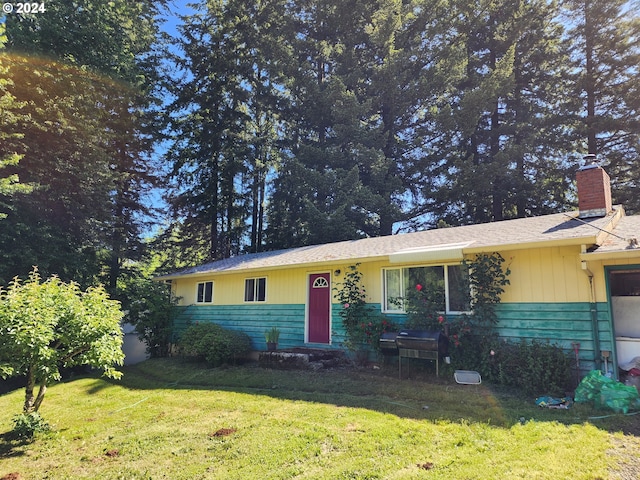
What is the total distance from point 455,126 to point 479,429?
54.2ft

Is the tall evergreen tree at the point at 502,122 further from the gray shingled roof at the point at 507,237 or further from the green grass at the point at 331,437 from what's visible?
the green grass at the point at 331,437

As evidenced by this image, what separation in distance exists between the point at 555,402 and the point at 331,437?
3449 millimetres

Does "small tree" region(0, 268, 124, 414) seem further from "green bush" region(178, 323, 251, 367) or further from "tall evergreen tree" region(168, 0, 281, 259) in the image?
"tall evergreen tree" region(168, 0, 281, 259)

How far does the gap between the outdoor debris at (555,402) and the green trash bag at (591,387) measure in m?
0.15

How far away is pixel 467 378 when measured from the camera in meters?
6.92

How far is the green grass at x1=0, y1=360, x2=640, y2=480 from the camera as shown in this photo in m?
3.88

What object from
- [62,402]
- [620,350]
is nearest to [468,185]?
[620,350]

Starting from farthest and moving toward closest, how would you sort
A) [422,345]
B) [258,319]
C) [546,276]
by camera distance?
[258,319]
[422,345]
[546,276]

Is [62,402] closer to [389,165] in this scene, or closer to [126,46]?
[126,46]

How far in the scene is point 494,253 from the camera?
752 cm

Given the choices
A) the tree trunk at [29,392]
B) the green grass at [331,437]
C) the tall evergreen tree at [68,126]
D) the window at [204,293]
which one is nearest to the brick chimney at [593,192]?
the green grass at [331,437]

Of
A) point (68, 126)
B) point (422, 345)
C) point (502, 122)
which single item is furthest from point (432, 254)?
point (502, 122)

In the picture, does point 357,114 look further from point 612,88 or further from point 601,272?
point 601,272

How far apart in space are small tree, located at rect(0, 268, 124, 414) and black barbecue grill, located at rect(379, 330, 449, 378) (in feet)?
16.3
